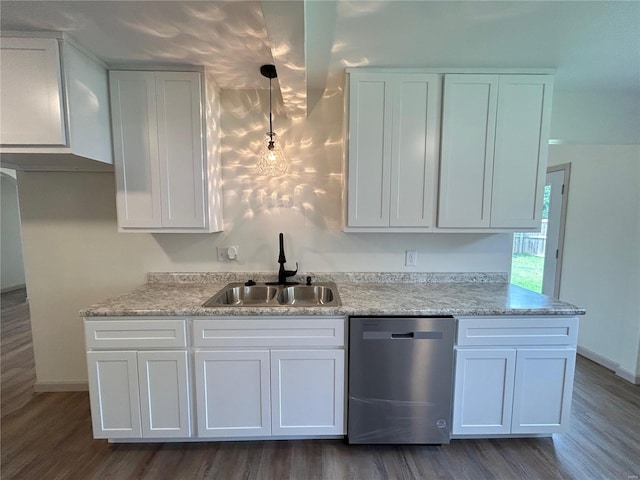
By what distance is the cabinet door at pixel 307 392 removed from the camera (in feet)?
5.49

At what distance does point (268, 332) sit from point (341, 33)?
1678mm

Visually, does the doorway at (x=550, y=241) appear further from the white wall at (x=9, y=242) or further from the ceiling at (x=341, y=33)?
the white wall at (x=9, y=242)

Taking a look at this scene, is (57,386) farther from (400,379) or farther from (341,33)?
(341,33)

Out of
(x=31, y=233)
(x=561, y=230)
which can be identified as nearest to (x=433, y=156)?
(x=561, y=230)

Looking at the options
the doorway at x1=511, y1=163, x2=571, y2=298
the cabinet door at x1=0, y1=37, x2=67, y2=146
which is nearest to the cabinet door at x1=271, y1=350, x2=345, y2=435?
the cabinet door at x1=0, y1=37, x2=67, y2=146

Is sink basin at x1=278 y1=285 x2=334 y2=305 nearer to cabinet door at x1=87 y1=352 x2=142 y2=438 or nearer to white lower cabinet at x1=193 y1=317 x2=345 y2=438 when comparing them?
white lower cabinet at x1=193 y1=317 x2=345 y2=438

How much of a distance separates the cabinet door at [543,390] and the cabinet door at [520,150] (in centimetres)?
85

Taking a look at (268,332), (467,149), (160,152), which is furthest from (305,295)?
(467,149)

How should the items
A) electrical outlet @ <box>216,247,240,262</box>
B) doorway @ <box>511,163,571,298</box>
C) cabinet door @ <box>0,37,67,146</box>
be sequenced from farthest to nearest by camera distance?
doorway @ <box>511,163,571,298</box>
electrical outlet @ <box>216,247,240,262</box>
cabinet door @ <box>0,37,67,146</box>

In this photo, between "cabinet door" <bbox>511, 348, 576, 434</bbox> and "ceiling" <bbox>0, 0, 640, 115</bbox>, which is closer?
"ceiling" <bbox>0, 0, 640, 115</bbox>

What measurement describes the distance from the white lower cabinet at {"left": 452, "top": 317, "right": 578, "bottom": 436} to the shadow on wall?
4.06 ft

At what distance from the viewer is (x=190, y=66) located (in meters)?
1.79

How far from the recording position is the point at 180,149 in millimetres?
1857

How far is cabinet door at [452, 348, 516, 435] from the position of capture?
5.54ft
